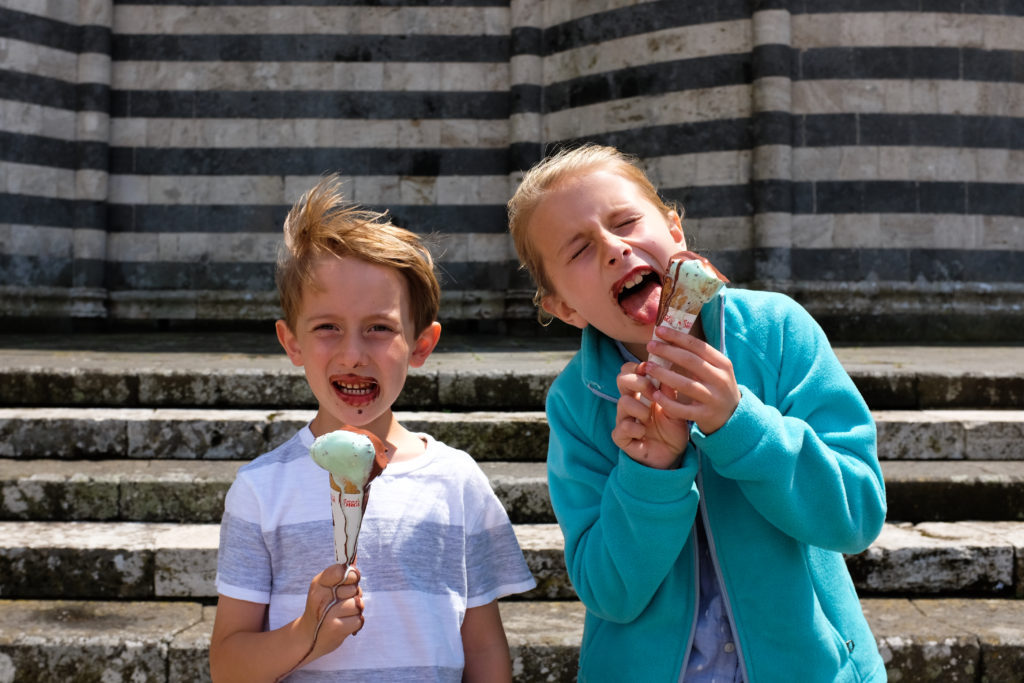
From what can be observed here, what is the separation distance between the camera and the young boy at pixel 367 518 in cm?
146

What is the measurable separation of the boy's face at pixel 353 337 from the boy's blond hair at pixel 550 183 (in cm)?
24

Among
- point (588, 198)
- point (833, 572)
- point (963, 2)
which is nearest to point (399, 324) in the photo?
point (588, 198)

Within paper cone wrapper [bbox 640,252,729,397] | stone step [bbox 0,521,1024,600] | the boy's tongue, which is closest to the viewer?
paper cone wrapper [bbox 640,252,729,397]

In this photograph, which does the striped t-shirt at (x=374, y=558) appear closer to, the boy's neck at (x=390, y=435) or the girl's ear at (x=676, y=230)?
the boy's neck at (x=390, y=435)

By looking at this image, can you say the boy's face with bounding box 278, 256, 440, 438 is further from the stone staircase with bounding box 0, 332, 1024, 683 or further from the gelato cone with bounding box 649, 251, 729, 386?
the stone staircase with bounding box 0, 332, 1024, 683

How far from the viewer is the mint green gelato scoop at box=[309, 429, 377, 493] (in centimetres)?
126

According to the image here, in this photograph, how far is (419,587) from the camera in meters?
1.50

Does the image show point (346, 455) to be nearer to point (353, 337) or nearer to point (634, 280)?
point (353, 337)

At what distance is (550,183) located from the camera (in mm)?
1525

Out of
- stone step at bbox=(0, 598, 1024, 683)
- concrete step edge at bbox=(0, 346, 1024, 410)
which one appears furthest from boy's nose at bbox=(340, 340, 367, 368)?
concrete step edge at bbox=(0, 346, 1024, 410)

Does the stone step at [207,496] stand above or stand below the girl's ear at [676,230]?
below

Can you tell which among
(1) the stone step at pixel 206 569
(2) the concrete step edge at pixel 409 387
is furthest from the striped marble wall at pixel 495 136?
(1) the stone step at pixel 206 569

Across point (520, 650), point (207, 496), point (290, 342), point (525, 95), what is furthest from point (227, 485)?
point (525, 95)

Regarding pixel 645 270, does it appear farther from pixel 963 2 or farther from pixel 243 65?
pixel 243 65
